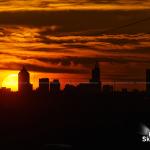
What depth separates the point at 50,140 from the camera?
69.2 metres

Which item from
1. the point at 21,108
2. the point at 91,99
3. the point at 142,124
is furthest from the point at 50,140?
the point at 91,99

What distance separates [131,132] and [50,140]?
511 inches

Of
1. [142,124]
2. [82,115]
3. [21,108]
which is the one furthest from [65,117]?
[142,124]

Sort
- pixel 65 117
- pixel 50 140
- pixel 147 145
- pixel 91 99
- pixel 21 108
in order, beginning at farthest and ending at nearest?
1. pixel 91 99
2. pixel 21 108
3. pixel 65 117
4. pixel 50 140
5. pixel 147 145

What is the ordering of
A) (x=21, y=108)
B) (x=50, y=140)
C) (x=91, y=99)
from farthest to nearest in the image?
(x=91, y=99)
(x=21, y=108)
(x=50, y=140)

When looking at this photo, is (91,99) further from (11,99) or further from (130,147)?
(130,147)

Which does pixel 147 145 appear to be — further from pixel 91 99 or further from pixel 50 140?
pixel 91 99

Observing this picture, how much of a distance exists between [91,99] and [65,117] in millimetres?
30430

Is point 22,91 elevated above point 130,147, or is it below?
above

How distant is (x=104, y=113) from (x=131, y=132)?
55.8 meters

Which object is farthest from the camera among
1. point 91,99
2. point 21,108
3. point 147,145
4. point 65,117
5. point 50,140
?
point 91,99

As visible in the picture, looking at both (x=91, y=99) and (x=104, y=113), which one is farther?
(x=91, y=99)

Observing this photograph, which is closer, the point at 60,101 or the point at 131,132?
the point at 131,132

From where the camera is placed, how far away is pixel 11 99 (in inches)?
5123
